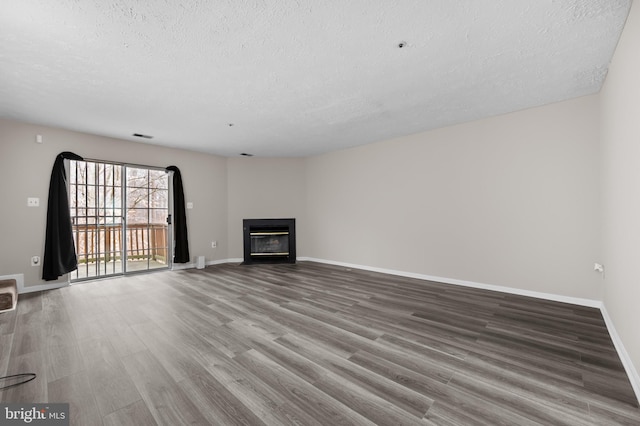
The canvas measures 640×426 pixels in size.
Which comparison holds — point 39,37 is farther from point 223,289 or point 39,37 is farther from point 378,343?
point 378,343

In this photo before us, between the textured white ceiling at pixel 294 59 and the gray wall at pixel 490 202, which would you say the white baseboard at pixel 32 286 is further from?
the gray wall at pixel 490 202

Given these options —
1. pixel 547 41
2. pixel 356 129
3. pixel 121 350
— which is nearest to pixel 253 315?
pixel 121 350

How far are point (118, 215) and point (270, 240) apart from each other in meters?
2.99

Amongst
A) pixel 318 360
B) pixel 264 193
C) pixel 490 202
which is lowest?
pixel 318 360

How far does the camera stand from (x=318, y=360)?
200 centimetres

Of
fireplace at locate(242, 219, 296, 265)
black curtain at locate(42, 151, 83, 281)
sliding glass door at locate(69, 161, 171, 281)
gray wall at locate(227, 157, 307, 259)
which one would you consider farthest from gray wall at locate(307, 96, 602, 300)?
black curtain at locate(42, 151, 83, 281)

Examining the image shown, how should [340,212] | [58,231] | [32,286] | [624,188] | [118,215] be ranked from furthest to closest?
1. [340,212]
2. [118,215]
3. [58,231]
4. [32,286]
5. [624,188]

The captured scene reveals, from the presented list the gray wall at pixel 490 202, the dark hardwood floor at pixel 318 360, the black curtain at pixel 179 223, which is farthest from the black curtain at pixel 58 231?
the gray wall at pixel 490 202

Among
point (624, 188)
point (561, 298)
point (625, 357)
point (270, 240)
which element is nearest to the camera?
point (625, 357)

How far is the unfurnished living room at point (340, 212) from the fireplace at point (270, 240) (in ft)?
2.34

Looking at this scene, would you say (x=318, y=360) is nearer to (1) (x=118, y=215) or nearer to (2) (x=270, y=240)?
(2) (x=270, y=240)

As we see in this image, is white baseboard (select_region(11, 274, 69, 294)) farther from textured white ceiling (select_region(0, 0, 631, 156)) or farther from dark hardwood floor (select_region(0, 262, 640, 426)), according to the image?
textured white ceiling (select_region(0, 0, 631, 156))

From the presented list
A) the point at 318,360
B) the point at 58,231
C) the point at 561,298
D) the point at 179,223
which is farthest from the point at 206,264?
the point at 561,298

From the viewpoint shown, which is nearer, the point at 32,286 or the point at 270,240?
the point at 32,286
